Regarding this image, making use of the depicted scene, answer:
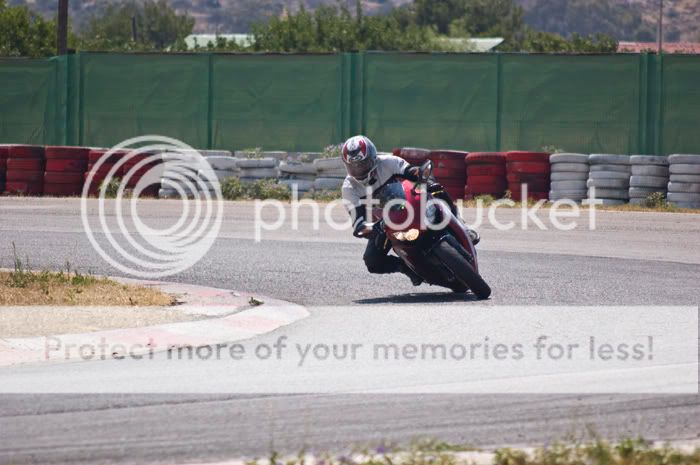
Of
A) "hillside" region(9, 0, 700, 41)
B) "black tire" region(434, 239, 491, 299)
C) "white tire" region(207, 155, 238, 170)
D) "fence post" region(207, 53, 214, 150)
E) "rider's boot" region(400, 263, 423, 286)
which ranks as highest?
"hillside" region(9, 0, 700, 41)

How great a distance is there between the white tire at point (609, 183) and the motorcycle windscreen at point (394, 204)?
39.4 ft

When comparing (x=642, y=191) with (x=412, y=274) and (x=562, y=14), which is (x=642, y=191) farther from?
(x=562, y=14)

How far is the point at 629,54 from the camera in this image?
985 inches

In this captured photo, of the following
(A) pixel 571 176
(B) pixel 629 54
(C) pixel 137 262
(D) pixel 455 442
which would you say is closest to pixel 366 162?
(C) pixel 137 262

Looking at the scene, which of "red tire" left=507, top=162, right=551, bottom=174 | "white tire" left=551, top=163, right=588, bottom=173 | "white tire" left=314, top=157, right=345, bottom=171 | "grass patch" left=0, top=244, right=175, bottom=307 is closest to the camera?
"grass patch" left=0, top=244, right=175, bottom=307

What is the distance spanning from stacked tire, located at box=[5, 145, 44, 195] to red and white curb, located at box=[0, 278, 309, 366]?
564 inches

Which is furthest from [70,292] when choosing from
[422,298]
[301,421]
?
[301,421]

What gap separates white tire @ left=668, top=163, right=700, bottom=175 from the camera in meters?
22.1

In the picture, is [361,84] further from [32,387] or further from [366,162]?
[32,387]

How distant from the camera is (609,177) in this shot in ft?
74.3

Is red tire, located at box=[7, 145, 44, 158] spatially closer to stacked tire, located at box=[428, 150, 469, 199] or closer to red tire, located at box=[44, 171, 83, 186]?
red tire, located at box=[44, 171, 83, 186]

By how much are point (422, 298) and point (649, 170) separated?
470 inches

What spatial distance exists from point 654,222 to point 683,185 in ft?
8.77

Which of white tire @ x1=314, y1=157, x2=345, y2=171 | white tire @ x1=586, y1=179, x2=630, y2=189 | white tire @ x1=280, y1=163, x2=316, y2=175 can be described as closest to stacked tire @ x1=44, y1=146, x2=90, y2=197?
white tire @ x1=280, y1=163, x2=316, y2=175
